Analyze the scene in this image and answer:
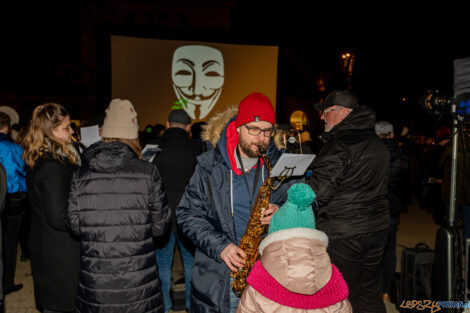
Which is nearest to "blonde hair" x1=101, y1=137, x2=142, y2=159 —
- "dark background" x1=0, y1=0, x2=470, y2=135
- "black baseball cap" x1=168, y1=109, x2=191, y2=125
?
"black baseball cap" x1=168, y1=109, x2=191, y2=125

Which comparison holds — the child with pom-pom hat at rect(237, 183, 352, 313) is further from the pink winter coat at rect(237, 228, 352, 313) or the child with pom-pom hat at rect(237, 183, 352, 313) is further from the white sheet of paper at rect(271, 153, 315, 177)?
the white sheet of paper at rect(271, 153, 315, 177)

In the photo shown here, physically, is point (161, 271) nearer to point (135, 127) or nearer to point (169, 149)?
point (169, 149)

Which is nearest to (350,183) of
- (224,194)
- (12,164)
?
(224,194)

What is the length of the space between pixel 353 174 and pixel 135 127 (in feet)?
5.70

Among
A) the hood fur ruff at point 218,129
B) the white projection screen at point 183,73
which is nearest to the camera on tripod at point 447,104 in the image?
the hood fur ruff at point 218,129

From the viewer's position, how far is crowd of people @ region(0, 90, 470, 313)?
1563mm

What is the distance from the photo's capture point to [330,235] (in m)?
2.92

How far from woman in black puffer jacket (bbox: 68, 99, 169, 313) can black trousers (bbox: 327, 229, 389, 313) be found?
4.96ft

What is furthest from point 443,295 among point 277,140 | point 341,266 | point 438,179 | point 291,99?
point 291,99

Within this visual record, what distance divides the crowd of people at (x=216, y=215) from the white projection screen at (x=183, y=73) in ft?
25.9

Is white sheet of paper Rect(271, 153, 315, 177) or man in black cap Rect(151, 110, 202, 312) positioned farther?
man in black cap Rect(151, 110, 202, 312)

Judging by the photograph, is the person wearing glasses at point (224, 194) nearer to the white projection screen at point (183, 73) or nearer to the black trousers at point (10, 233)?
the black trousers at point (10, 233)

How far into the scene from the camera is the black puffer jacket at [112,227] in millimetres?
2186

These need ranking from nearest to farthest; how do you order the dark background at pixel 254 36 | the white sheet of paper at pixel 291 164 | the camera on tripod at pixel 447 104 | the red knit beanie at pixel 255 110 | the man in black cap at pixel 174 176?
the white sheet of paper at pixel 291 164 < the red knit beanie at pixel 255 110 < the camera on tripod at pixel 447 104 < the man in black cap at pixel 174 176 < the dark background at pixel 254 36
